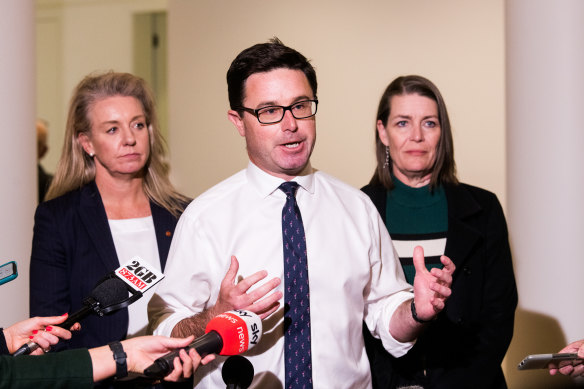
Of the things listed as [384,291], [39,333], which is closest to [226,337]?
[39,333]

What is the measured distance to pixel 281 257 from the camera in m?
2.10

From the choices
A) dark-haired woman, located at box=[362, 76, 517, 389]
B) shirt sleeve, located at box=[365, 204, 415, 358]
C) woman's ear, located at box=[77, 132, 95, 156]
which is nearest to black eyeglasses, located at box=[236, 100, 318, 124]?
shirt sleeve, located at box=[365, 204, 415, 358]

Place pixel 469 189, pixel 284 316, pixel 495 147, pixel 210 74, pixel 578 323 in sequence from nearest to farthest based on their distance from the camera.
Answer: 1. pixel 284 316
2. pixel 469 189
3. pixel 578 323
4. pixel 495 147
5. pixel 210 74

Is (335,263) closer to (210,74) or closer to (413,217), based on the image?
(413,217)

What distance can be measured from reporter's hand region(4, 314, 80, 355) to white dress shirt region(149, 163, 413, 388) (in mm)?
271

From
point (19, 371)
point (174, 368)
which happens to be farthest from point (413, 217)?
point (19, 371)

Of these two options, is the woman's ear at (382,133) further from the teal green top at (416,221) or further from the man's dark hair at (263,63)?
the man's dark hair at (263,63)

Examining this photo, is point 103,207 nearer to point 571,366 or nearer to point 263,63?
point 263,63

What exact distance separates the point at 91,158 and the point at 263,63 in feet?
3.49

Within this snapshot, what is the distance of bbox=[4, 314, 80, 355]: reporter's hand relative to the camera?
1.91 m

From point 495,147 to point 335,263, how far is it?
3.38m

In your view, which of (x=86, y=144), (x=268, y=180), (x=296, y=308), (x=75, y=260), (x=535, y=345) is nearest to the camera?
(x=296, y=308)

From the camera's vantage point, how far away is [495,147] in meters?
5.16

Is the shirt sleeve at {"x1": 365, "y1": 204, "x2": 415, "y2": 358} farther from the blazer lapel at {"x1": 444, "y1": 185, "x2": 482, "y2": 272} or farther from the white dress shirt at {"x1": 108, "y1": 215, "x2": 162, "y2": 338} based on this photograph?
the white dress shirt at {"x1": 108, "y1": 215, "x2": 162, "y2": 338}
